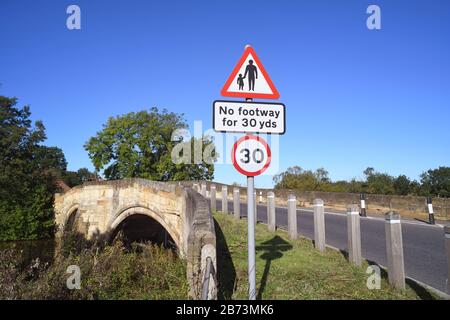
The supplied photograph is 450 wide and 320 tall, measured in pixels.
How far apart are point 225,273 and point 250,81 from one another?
2.99m

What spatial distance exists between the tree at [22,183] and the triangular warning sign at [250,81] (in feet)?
113

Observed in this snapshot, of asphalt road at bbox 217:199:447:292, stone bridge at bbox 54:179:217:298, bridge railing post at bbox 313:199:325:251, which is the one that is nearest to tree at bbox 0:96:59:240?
stone bridge at bbox 54:179:217:298

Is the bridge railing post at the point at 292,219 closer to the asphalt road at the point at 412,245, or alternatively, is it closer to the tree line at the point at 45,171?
the asphalt road at the point at 412,245

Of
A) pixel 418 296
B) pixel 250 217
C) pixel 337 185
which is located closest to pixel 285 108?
pixel 250 217

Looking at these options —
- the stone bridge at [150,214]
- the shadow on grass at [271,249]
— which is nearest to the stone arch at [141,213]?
the stone bridge at [150,214]

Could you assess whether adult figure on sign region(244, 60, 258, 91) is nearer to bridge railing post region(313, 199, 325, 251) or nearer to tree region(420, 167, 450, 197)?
bridge railing post region(313, 199, 325, 251)

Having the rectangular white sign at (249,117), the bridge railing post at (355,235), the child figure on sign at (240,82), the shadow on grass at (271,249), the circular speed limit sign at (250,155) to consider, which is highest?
the child figure on sign at (240,82)

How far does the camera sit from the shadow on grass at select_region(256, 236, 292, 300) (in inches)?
217

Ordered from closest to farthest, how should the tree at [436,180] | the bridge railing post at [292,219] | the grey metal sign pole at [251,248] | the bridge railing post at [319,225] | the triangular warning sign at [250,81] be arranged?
the grey metal sign pole at [251,248] < the triangular warning sign at [250,81] < the bridge railing post at [319,225] < the bridge railing post at [292,219] < the tree at [436,180]

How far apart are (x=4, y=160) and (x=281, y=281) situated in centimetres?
3490

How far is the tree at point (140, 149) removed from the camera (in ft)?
122

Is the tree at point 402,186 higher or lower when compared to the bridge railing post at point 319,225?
higher

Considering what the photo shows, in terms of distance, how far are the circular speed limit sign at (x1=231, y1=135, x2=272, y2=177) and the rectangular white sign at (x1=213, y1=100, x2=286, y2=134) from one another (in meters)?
0.11

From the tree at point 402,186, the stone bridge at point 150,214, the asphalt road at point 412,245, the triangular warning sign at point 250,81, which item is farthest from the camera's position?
the tree at point 402,186
